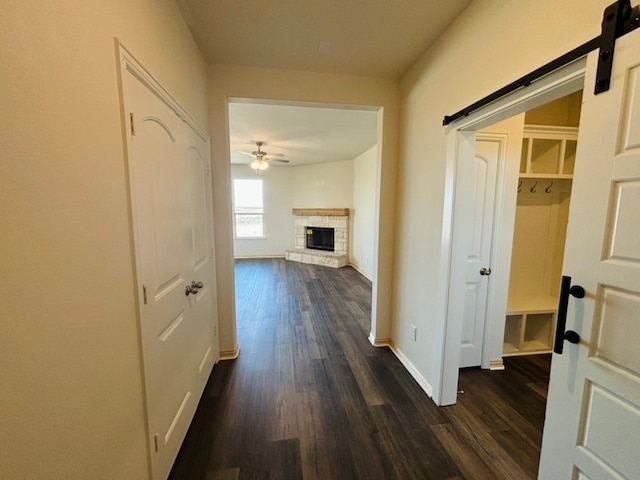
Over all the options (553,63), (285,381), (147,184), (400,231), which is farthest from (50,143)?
(400,231)

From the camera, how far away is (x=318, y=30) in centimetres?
184

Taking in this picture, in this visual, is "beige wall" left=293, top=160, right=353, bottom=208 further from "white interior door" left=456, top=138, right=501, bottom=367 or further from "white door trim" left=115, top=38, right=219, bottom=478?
"white door trim" left=115, top=38, right=219, bottom=478

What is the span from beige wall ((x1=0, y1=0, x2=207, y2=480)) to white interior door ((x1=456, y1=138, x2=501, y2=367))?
2.22m

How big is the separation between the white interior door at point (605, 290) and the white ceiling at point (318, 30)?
1.18 m

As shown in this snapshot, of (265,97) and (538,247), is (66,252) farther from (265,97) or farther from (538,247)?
(538,247)

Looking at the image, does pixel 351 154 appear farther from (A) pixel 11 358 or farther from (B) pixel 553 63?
(A) pixel 11 358

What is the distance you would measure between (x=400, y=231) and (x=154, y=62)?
7.29 feet

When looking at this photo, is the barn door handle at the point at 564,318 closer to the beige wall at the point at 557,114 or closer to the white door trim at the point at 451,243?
the white door trim at the point at 451,243

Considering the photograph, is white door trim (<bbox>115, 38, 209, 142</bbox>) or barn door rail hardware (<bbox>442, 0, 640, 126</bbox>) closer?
barn door rail hardware (<bbox>442, 0, 640, 126</bbox>)

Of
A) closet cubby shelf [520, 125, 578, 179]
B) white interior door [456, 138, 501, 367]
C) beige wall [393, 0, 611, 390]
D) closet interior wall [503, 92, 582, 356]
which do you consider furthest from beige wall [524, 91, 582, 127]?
beige wall [393, 0, 611, 390]

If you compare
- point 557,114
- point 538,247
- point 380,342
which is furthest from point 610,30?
point 380,342

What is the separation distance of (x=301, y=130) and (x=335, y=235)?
3226 mm

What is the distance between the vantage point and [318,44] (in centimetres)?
200

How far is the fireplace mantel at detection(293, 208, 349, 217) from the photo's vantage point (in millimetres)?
6633
